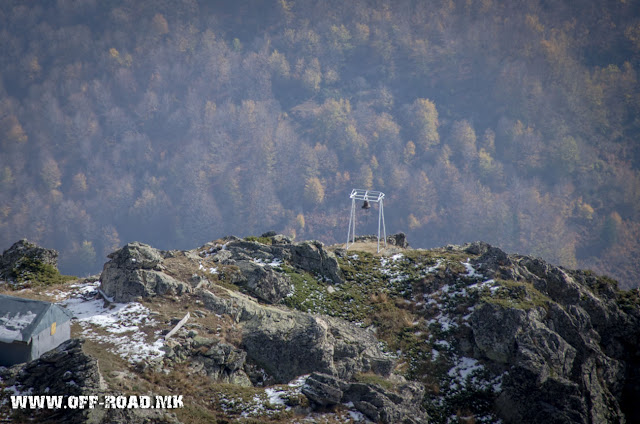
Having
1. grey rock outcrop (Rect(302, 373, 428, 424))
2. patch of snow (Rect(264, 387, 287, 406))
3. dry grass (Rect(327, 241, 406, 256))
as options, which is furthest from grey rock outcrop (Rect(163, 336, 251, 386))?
dry grass (Rect(327, 241, 406, 256))

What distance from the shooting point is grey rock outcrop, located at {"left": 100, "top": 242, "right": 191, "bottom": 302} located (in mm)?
33625

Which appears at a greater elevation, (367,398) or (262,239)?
(262,239)

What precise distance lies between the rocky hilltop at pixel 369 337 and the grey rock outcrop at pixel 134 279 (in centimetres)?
10

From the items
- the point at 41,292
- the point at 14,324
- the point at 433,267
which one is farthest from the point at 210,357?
the point at 433,267

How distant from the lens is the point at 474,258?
46.2 metres

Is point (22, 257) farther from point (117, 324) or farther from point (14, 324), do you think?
point (14, 324)

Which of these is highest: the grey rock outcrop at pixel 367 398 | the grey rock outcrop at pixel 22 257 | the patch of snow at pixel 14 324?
the grey rock outcrop at pixel 22 257

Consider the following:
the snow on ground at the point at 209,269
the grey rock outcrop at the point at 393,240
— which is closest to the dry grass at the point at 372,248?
the grey rock outcrop at the point at 393,240

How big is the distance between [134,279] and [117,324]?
4079 millimetres

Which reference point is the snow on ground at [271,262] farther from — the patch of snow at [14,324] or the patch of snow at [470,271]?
the patch of snow at [14,324]

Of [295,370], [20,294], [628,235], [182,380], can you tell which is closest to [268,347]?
[295,370]

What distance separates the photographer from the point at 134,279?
33.9 m

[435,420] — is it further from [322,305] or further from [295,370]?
[322,305]

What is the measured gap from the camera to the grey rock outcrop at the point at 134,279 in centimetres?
3362
